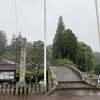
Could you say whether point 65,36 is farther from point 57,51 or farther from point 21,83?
point 21,83

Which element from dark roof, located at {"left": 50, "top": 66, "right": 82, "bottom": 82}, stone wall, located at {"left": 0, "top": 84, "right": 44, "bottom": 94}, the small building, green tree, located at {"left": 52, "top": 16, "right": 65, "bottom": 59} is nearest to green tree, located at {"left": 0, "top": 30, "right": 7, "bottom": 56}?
green tree, located at {"left": 52, "top": 16, "right": 65, "bottom": 59}

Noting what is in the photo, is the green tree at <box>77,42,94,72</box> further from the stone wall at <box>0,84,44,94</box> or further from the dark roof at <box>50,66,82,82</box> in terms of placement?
the stone wall at <box>0,84,44,94</box>

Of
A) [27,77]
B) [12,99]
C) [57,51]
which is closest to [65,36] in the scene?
[57,51]

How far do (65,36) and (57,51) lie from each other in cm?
381

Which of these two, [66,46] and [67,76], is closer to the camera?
[67,76]

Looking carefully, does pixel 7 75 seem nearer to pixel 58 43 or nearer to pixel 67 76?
pixel 67 76

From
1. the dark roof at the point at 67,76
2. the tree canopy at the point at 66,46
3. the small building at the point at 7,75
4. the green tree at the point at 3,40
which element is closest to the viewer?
the dark roof at the point at 67,76

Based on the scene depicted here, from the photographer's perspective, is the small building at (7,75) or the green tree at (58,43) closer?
the small building at (7,75)

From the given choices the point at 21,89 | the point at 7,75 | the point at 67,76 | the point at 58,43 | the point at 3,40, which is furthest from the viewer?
the point at 3,40

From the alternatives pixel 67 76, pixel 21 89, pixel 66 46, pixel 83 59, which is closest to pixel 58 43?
pixel 66 46

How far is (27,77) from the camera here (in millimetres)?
17281

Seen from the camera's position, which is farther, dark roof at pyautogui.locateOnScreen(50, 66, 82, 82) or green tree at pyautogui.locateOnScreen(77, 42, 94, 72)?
green tree at pyautogui.locateOnScreen(77, 42, 94, 72)

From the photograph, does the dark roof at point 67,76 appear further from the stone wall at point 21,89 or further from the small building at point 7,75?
the small building at point 7,75

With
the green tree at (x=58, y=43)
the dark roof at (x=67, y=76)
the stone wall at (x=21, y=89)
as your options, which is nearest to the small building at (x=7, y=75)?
the dark roof at (x=67, y=76)
